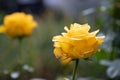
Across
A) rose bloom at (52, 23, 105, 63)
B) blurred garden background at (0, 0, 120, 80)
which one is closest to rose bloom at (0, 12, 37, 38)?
blurred garden background at (0, 0, 120, 80)

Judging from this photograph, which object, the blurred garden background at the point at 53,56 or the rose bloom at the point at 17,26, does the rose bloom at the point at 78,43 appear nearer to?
the blurred garden background at the point at 53,56

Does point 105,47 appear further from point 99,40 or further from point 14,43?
point 14,43

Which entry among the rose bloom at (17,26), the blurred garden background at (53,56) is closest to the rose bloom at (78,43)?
the blurred garden background at (53,56)

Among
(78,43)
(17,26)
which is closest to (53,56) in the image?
(17,26)

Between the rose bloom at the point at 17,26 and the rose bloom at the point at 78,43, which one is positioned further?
the rose bloom at the point at 17,26

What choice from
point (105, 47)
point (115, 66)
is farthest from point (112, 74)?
point (105, 47)

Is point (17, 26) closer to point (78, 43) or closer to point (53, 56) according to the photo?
point (78, 43)

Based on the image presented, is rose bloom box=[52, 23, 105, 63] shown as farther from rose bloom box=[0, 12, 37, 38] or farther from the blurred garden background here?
rose bloom box=[0, 12, 37, 38]

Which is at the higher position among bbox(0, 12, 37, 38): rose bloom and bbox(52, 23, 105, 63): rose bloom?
bbox(0, 12, 37, 38): rose bloom

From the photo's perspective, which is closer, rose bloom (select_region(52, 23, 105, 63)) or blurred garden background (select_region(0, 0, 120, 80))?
rose bloom (select_region(52, 23, 105, 63))
